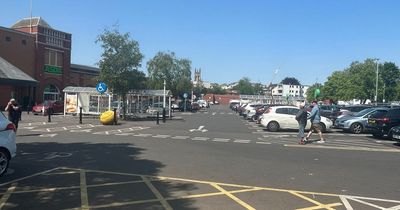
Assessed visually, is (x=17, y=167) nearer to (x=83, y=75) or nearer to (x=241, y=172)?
(x=241, y=172)

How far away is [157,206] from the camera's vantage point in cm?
762

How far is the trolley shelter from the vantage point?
127 feet

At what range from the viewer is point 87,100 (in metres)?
38.9

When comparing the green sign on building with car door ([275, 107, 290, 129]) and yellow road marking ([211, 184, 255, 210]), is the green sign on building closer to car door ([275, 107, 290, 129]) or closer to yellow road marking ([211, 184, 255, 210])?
car door ([275, 107, 290, 129])

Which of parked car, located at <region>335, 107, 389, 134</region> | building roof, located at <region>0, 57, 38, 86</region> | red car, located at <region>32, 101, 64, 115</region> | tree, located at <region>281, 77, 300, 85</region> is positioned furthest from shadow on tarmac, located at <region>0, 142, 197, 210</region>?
tree, located at <region>281, 77, 300, 85</region>

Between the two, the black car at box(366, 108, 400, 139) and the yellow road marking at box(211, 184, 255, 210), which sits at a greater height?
the black car at box(366, 108, 400, 139)

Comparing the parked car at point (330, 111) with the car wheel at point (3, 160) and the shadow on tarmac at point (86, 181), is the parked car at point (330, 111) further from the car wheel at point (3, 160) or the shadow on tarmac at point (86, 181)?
the car wheel at point (3, 160)

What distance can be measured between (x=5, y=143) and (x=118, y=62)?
25160mm

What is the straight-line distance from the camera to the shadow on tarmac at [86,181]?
7836 millimetres

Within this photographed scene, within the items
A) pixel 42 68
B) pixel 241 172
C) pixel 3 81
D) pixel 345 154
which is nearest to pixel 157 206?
pixel 241 172

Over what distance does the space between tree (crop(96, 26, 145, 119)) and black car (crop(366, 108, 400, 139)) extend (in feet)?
61.8

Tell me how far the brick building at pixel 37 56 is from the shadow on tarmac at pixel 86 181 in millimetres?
39139

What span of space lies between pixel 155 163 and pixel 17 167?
11.1ft

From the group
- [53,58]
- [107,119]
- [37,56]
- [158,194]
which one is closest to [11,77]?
[158,194]
